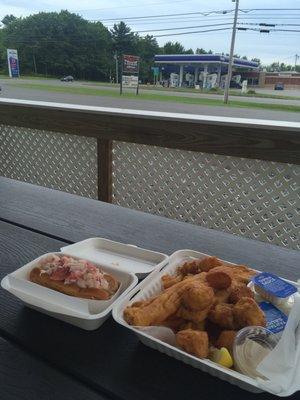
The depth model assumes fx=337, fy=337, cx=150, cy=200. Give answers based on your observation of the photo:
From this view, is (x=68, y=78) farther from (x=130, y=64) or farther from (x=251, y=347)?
(x=251, y=347)

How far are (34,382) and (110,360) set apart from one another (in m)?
0.12

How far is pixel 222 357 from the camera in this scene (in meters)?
0.48

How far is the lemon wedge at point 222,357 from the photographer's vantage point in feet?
1.58

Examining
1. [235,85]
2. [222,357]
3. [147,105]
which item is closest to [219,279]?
[222,357]

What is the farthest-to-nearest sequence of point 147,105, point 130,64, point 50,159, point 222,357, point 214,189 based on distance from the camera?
point 147,105
point 130,64
point 50,159
point 214,189
point 222,357

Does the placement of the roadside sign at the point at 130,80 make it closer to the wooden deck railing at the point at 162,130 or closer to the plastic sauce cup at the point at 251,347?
the wooden deck railing at the point at 162,130

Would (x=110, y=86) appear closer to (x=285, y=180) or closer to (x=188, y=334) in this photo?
(x=285, y=180)

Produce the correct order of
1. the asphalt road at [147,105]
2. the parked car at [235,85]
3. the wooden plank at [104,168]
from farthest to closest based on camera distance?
the asphalt road at [147,105], the parked car at [235,85], the wooden plank at [104,168]

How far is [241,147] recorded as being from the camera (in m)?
1.68

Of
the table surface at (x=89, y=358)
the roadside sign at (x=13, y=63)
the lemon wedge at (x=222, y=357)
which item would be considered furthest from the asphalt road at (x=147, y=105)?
the lemon wedge at (x=222, y=357)

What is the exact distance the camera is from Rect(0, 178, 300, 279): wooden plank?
92cm

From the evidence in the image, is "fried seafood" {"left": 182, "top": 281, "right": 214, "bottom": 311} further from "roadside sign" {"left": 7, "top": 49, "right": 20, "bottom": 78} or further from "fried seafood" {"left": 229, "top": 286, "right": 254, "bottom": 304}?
"roadside sign" {"left": 7, "top": 49, "right": 20, "bottom": 78}

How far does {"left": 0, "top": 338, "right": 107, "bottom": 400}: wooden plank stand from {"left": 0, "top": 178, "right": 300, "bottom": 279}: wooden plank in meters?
0.47

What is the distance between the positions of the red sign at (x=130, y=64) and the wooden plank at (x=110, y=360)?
3.47 meters
